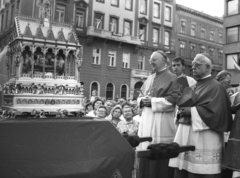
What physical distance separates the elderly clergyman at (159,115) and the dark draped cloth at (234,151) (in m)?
1.00

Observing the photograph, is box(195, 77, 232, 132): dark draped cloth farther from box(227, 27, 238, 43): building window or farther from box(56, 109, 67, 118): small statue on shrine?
box(227, 27, 238, 43): building window

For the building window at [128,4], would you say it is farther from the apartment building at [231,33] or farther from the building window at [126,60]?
the apartment building at [231,33]

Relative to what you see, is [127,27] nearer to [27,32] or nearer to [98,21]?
[98,21]

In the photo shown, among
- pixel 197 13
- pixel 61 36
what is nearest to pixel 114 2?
pixel 197 13

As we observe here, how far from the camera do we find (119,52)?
84.7 feet

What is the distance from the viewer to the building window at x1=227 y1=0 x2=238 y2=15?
24.2 metres

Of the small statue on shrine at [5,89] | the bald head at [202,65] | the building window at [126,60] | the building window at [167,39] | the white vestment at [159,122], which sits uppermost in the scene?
the building window at [167,39]

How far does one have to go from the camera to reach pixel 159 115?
13.0 ft

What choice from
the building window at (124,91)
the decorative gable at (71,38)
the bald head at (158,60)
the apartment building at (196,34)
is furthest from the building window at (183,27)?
the bald head at (158,60)

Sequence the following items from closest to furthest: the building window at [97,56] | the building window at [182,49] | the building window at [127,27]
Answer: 1. the building window at [97,56]
2. the building window at [127,27]
3. the building window at [182,49]

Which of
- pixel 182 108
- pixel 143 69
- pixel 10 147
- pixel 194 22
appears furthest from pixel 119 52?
pixel 10 147

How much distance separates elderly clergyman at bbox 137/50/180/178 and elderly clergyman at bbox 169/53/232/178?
1.72ft

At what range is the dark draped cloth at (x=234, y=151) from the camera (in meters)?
2.91

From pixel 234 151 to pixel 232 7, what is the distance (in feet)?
82.3
